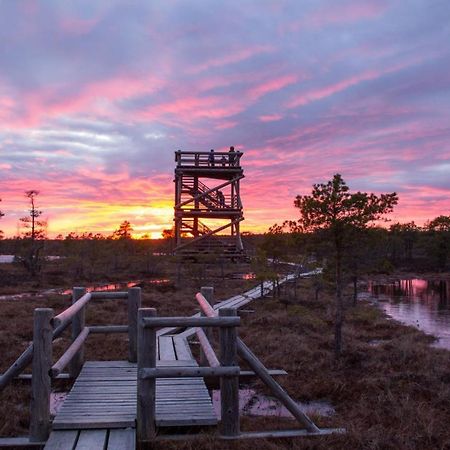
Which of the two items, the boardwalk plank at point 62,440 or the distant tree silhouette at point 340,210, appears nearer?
the boardwalk plank at point 62,440

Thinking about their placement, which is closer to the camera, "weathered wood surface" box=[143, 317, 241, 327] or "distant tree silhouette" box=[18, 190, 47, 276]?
"weathered wood surface" box=[143, 317, 241, 327]

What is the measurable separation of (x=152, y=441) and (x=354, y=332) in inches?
528

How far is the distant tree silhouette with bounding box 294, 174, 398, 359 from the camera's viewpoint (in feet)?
41.5

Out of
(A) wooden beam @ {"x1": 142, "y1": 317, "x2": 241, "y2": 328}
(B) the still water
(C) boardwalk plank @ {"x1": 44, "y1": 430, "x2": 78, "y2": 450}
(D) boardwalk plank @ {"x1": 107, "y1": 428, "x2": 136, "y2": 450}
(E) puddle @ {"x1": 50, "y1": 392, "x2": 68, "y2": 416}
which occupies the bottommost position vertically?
(B) the still water

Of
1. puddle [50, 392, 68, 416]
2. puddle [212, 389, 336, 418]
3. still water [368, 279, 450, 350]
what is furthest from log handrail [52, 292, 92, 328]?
still water [368, 279, 450, 350]

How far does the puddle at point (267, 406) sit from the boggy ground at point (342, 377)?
0.79ft

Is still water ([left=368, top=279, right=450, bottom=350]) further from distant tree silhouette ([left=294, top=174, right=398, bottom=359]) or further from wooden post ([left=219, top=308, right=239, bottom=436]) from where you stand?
wooden post ([left=219, top=308, right=239, bottom=436])

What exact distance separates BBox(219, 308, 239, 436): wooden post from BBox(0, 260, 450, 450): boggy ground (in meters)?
0.21

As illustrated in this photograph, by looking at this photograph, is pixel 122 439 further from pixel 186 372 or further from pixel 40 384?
pixel 40 384

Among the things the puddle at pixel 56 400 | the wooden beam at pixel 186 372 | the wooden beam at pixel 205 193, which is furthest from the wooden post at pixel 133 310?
the wooden beam at pixel 205 193

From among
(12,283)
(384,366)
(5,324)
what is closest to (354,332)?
(384,366)

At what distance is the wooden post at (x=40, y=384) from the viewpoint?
224 inches

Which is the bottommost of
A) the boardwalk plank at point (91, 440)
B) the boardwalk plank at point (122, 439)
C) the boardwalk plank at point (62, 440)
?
the boardwalk plank at point (122, 439)

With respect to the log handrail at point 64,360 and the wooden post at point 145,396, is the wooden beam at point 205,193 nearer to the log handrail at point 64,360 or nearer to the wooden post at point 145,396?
the log handrail at point 64,360
